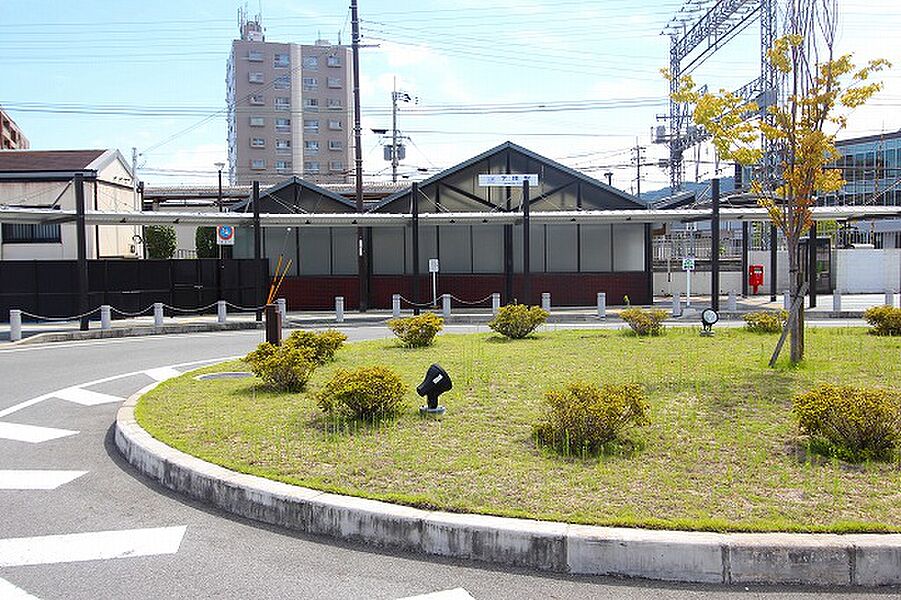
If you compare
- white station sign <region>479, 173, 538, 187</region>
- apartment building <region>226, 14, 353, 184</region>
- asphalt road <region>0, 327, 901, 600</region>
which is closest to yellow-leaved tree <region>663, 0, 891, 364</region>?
asphalt road <region>0, 327, 901, 600</region>

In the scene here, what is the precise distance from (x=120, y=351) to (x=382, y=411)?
12754 mm

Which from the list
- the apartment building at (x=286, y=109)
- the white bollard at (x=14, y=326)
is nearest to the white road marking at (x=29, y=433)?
the white bollard at (x=14, y=326)

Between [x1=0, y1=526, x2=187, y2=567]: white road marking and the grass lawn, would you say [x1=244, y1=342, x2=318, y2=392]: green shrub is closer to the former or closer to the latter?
the grass lawn

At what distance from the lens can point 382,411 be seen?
853 centimetres

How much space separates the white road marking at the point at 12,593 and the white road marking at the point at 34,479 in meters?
2.44

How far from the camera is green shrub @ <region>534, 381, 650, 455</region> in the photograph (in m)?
7.02

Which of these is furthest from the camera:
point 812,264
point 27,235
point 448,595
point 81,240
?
point 27,235

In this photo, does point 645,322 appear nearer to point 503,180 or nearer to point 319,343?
point 319,343

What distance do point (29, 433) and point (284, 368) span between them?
3.11m

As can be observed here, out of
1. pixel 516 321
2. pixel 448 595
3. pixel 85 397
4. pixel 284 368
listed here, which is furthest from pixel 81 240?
Result: pixel 448 595

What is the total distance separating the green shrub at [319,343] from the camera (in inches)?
514

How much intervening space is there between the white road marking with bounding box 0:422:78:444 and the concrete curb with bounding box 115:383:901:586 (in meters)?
4.62

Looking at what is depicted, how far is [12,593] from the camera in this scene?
485 cm

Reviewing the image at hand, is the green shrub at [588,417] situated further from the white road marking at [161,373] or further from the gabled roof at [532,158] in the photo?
the gabled roof at [532,158]
